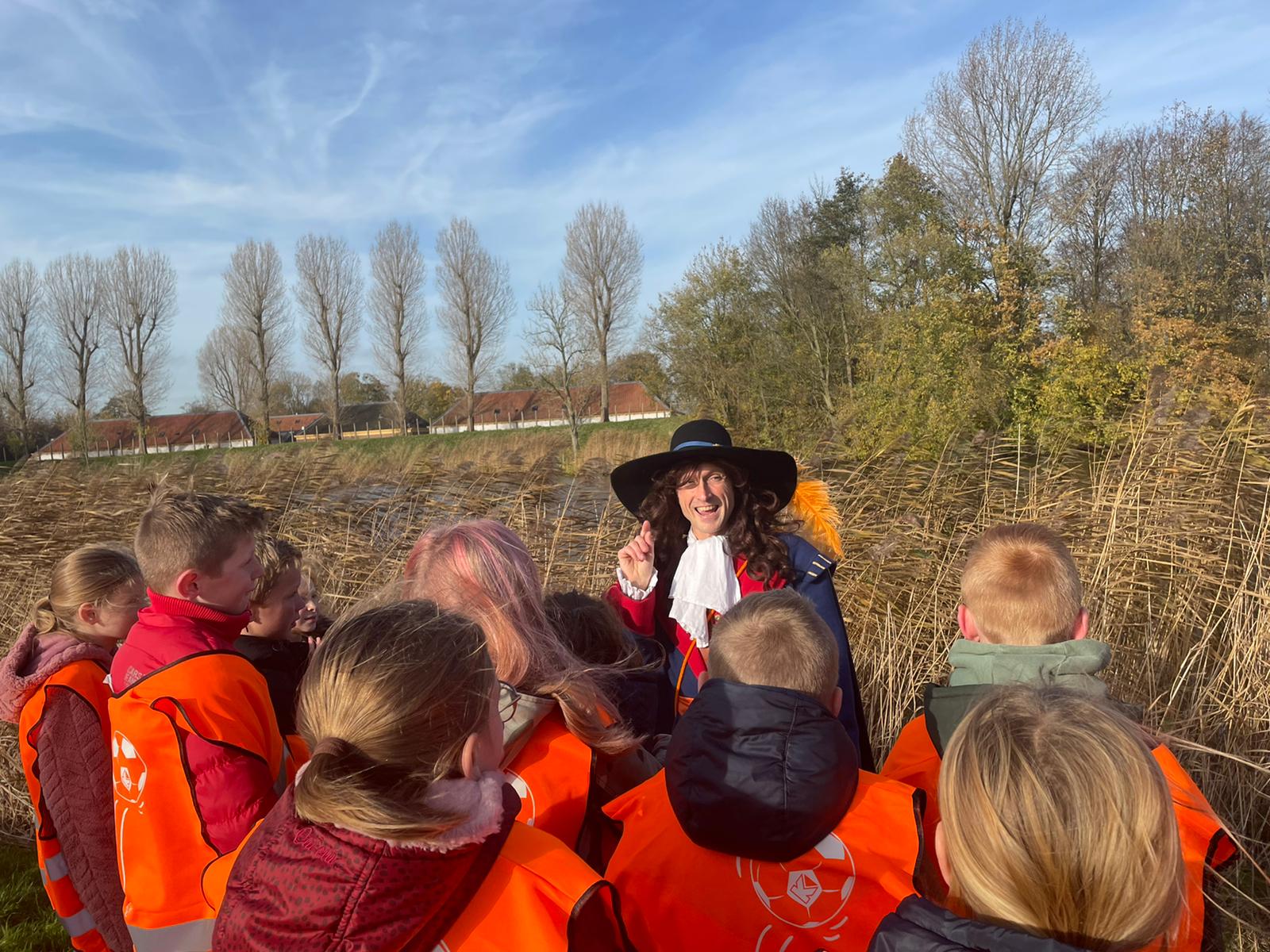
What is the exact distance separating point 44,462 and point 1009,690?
30.6 feet

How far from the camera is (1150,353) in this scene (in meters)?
17.3

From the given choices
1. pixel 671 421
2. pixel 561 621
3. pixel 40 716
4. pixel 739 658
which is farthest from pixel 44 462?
pixel 671 421

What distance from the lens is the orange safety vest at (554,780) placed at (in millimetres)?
1724

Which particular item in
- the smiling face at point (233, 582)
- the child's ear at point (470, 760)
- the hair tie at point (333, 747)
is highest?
the smiling face at point (233, 582)

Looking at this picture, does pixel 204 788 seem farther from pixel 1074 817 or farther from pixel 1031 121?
pixel 1031 121

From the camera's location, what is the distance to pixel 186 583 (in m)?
2.11

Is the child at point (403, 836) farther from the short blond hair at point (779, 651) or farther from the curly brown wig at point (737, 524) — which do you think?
the curly brown wig at point (737, 524)

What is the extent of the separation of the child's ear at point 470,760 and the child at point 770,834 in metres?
0.45

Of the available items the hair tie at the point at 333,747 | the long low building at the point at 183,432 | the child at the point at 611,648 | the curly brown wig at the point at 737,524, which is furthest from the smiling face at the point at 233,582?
the long low building at the point at 183,432

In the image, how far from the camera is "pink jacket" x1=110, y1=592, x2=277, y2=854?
5.90 ft

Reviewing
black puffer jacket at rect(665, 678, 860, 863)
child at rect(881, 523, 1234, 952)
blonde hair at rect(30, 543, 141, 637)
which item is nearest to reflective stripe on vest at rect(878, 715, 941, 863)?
child at rect(881, 523, 1234, 952)

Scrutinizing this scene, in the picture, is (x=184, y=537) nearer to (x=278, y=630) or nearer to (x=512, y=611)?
(x=278, y=630)

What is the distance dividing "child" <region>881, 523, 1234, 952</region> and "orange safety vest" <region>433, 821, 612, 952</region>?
838mm

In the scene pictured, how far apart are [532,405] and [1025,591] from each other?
7497cm
